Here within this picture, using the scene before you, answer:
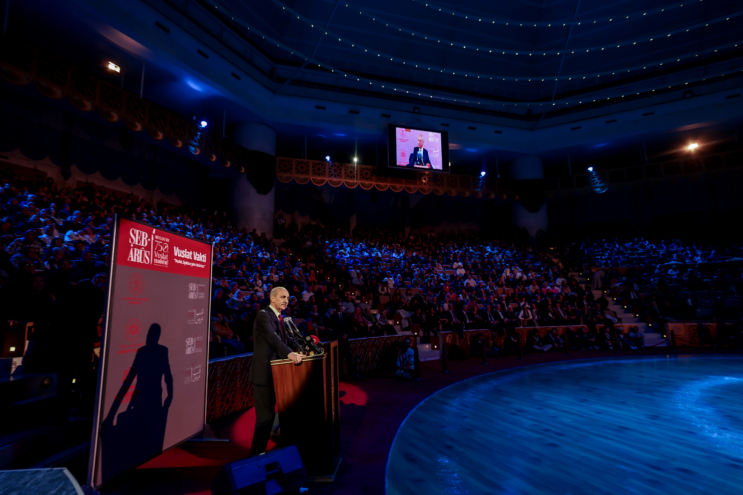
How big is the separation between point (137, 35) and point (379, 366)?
10105mm

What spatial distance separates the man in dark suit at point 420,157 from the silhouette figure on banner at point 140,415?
13.0 meters

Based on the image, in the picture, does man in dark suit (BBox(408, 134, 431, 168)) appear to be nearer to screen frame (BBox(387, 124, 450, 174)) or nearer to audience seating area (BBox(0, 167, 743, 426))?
screen frame (BBox(387, 124, 450, 174))

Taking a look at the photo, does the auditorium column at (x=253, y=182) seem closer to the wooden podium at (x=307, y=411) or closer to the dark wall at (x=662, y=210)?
the wooden podium at (x=307, y=411)

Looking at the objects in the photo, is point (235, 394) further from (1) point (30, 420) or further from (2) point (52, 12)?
(2) point (52, 12)

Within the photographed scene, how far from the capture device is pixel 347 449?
3312 millimetres

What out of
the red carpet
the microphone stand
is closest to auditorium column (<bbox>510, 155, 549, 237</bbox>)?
the red carpet

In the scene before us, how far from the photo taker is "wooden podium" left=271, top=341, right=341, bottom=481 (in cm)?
272

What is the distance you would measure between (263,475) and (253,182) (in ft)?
42.3

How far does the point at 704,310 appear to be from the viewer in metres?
11.6

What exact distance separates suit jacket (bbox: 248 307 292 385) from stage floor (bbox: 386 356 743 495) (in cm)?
119

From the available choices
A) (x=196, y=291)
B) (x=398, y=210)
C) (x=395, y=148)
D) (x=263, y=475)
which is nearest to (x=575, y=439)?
(x=263, y=475)

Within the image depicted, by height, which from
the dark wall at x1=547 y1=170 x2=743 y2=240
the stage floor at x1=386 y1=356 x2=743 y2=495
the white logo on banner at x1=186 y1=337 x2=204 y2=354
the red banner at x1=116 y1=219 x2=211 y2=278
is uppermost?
the dark wall at x1=547 y1=170 x2=743 y2=240

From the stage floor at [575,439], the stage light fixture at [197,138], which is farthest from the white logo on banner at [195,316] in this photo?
the stage light fixture at [197,138]

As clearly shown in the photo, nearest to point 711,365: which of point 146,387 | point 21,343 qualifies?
point 146,387
